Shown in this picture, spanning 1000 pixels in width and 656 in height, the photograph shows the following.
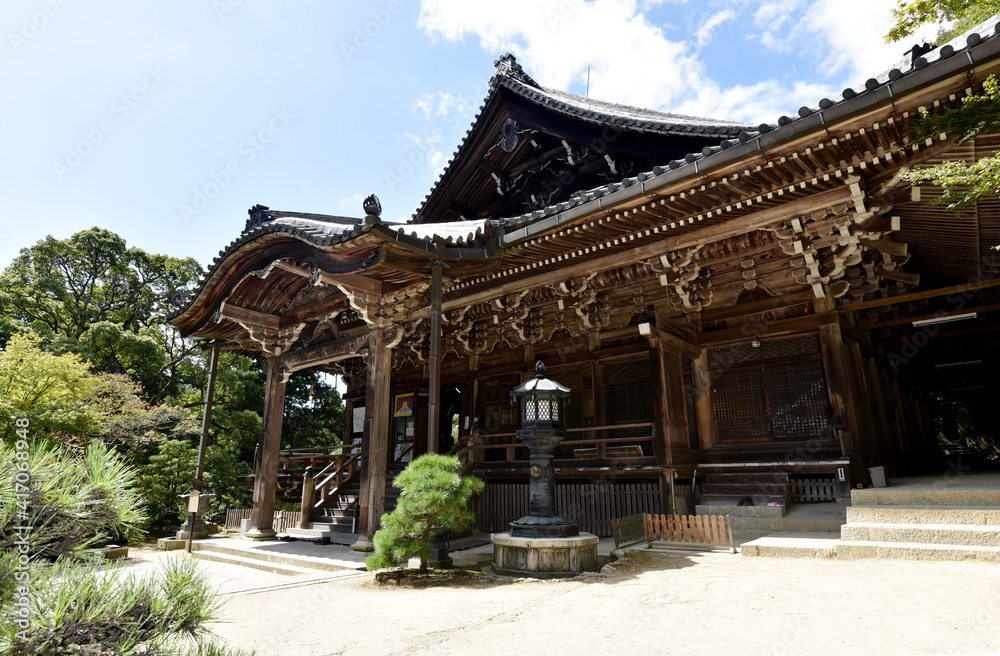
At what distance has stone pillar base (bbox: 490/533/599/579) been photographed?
20.7ft

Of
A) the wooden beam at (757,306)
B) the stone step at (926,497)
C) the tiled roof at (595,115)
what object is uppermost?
the tiled roof at (595,115)

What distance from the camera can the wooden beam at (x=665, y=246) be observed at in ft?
24.0

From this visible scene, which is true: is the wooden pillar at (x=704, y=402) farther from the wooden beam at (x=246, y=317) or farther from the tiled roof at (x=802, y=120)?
the wooden beam at (x=246, y=317)

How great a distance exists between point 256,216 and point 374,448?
258 inches

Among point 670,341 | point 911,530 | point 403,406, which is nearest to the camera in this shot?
point 911,530

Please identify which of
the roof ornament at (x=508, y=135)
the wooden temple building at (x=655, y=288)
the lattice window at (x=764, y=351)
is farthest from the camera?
the roof ornament at (x=508, y=135)

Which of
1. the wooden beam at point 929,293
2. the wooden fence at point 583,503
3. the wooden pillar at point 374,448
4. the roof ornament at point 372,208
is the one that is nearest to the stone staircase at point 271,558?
the wooden pillar at point 374,448

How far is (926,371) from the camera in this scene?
16047 mm

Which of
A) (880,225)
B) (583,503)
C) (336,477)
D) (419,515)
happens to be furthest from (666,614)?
(336,477)

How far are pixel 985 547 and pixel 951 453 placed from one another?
18.7m

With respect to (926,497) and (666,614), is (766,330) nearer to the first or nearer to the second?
(926,497)

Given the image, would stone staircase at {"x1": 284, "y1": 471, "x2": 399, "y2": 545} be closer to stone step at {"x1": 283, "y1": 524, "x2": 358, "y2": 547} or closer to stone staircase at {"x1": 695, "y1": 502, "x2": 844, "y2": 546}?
stone step at {"x1": 283, "y1": 524, "x2": 358, "y2": 547}

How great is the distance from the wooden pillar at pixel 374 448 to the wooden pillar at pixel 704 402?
20.6 feet

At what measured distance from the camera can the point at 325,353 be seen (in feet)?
35.0
